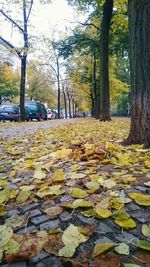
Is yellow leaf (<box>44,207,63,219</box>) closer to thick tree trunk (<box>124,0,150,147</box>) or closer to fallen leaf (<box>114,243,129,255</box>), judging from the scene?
fallen leaf (<box>114,243,129,255</box>)

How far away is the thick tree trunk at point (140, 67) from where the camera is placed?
573 cm

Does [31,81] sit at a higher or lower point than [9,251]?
higher

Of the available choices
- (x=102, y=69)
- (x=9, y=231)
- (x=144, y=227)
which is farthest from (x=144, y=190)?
(x=102, y=69)

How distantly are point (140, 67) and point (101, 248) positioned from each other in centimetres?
445

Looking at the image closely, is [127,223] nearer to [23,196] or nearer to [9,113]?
[23,196]

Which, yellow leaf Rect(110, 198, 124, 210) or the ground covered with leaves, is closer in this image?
the ground covered with leaves

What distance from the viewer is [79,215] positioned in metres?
2.39

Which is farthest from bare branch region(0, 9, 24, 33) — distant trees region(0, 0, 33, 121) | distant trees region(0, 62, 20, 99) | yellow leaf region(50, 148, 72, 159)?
distant trees region(0, 62, 20, 99)

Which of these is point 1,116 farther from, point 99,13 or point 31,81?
point 31,81

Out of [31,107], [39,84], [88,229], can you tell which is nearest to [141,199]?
[88,229]

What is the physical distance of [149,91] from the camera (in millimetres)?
5742

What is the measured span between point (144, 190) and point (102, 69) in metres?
14.1

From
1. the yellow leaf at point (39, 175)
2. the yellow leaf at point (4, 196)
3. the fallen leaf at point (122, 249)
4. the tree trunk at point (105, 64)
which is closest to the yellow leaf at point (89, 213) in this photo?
the fallen leaf at point (122, 249)

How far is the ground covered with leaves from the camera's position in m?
1.85
